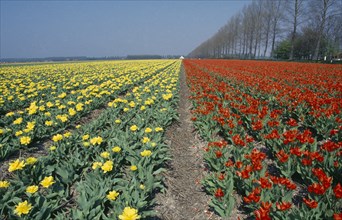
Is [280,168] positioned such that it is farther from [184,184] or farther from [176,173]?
[176,173]

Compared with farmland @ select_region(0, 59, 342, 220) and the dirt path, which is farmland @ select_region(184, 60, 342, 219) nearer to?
farmland @ select_region(0, 59, 342, 220)

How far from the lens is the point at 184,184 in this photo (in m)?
3.92

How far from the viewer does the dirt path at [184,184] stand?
3246 mm

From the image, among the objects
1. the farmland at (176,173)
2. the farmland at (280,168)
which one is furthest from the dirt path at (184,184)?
the farmland at (280,168)

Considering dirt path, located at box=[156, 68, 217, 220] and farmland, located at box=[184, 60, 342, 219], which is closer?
farmland, located at box=[184, 60, 342, 219]

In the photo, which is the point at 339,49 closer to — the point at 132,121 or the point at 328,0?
the point at 328,0

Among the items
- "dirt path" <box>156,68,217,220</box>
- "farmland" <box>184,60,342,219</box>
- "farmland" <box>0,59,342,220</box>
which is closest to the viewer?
"farmland" <box>184,60,342,219</box>

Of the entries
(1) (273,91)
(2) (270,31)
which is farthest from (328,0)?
(1) (273,91)

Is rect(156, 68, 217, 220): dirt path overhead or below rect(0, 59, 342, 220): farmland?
below

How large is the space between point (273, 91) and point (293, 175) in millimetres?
4751

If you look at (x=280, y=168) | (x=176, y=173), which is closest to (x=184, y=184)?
(x=176, y=173)

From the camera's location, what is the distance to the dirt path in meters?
3.25

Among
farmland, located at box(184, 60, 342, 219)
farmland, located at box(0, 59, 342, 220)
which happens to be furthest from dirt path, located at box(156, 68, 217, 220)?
farmland, located at box(184, 60, 342, 219)

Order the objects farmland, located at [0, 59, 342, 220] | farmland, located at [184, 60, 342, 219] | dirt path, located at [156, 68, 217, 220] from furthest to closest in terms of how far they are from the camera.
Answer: dirt path, located at [156, 68, 217, 220] < farmland, located at [0, 59, 342, 220] < farmland, located at [184, 60, 342, 219]
